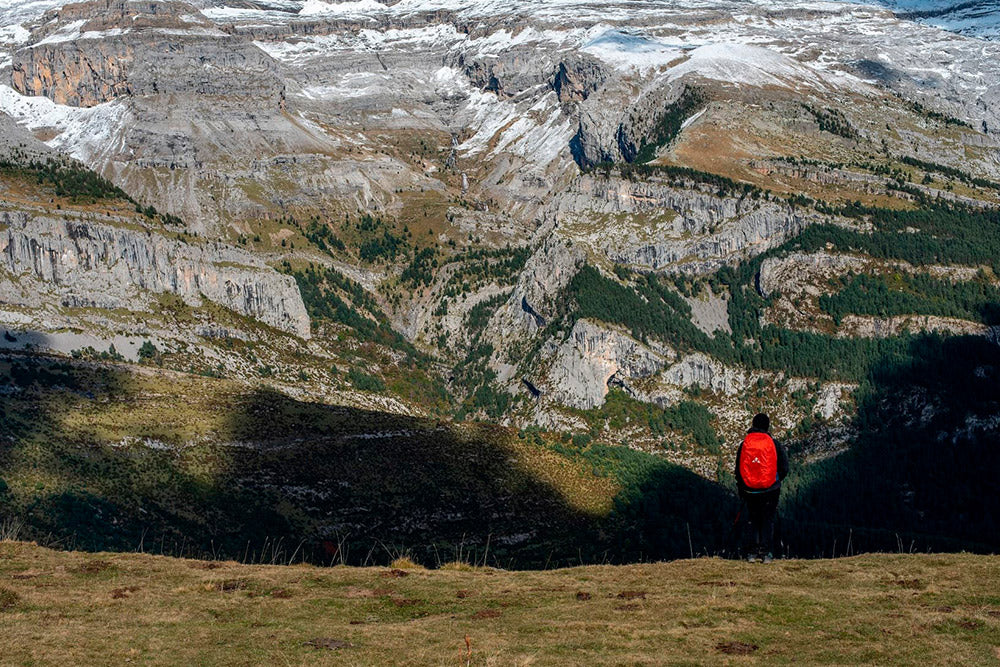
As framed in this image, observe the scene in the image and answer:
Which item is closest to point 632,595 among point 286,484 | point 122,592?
point 122,592

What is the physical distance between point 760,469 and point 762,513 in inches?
101

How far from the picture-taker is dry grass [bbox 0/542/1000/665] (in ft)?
121

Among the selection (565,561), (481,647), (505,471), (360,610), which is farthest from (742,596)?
(505,471)

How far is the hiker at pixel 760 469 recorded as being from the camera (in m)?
44.8

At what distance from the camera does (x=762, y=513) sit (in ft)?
153

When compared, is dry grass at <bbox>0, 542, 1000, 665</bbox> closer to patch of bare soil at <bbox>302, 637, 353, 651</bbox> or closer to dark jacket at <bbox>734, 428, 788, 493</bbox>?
patch of bare soil at <bbox>302, 637, 353, 651</bbox>

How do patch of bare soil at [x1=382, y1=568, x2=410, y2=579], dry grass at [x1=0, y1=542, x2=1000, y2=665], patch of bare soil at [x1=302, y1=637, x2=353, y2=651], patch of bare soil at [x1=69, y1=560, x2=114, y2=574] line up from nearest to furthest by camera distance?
dry grass at [x1=0, y1=542, x2=1000, y2=665]
patch of bare soil at [x1=302, y1=637, x2=353, y2=651]
patch of bare soil at [x1=69, y1=560, x2=114, y2=574]
patch of bare soil at [x1=382, y1=568, x2=410, y2=579]

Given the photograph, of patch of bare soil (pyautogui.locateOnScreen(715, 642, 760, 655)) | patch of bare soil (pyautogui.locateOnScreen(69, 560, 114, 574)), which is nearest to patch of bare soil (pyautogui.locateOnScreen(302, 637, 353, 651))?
patch of bare soil (pyautogui.locateOnScreen(715, 642, 760, 655))

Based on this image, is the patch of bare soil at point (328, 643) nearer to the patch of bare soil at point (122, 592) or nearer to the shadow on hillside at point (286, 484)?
the patch of bare soil at point (122, 592)

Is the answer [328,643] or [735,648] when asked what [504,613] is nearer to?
[328,643]

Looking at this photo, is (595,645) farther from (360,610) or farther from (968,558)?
(968,558)

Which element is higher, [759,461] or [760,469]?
[759,461]

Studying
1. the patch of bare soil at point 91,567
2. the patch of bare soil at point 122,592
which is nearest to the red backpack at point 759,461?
the patch of bare soil at point 122,592

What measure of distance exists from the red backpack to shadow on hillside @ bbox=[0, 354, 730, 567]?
61.3 m
